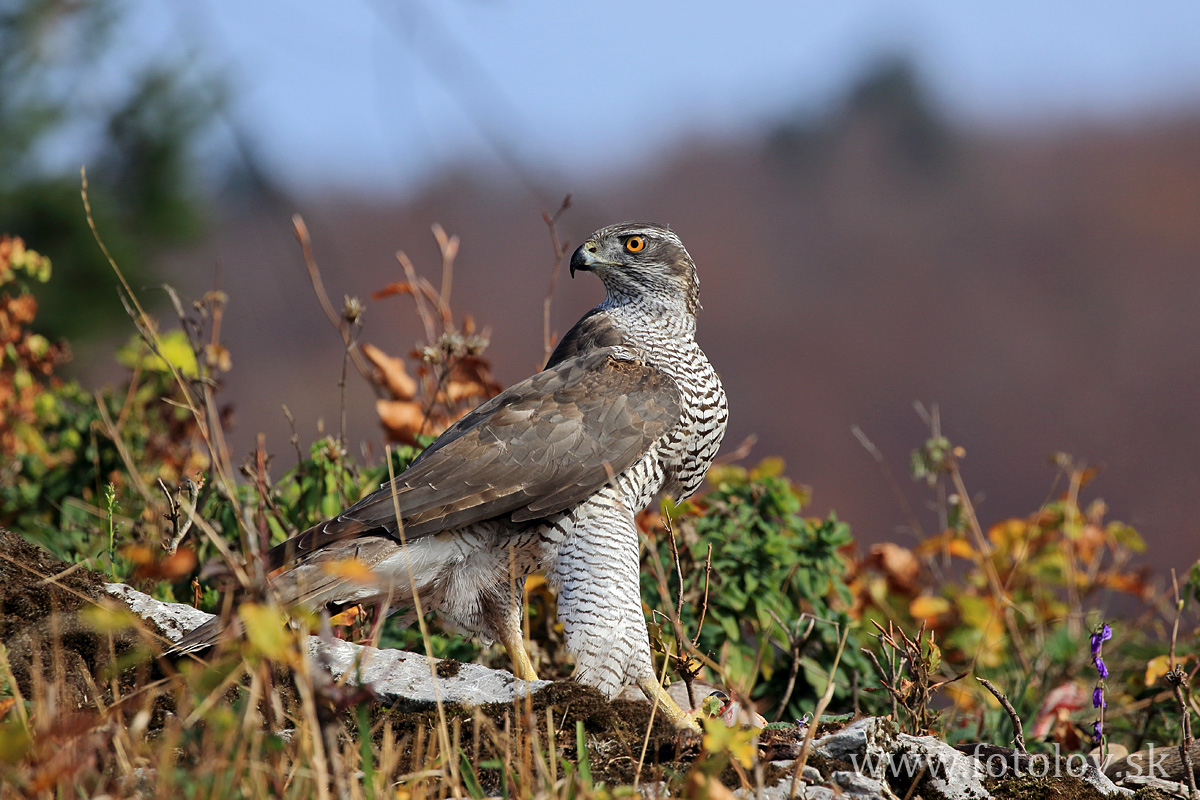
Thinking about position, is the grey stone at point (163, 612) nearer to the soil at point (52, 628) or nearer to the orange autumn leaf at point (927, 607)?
the soil at point (52, 628)

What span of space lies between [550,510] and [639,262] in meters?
1.17

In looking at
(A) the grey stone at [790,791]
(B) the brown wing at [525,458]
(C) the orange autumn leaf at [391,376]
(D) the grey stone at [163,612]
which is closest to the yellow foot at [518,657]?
(B) the brown wing at [525,458]

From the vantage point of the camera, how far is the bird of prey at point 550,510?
3221 millimetres

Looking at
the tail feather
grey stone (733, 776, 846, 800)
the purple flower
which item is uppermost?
the tail feather

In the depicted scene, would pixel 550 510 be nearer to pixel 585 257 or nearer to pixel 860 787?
pixel 585 257

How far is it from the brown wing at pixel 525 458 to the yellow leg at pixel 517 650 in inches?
16.8

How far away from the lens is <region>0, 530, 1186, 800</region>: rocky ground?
2367 mm

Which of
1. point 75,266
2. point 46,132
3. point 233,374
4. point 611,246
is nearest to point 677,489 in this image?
point 611,246

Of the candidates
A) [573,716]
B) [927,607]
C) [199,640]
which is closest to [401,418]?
[199,640]

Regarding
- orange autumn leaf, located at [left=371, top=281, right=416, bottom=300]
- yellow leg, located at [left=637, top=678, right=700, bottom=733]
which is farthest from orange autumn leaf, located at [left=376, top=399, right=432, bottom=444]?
yellow leg, located at [left=637, top=678, right=700, bottom=733]

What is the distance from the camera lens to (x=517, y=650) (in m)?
3.57

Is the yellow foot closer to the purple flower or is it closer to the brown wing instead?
the brown wing

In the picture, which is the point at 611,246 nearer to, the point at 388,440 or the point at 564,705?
the point at 388,440

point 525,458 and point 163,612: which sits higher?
point 525,458
